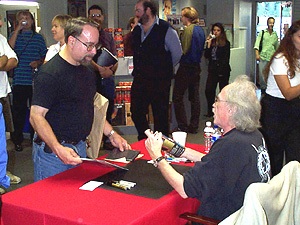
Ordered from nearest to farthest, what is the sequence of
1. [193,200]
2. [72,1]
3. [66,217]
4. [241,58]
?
[66,217], [193,200], [72,1], [241,58]

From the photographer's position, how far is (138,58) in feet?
14.8

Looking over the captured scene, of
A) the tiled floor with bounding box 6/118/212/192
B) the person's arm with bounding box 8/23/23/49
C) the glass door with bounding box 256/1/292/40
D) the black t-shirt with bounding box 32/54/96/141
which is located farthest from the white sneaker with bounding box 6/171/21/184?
the glass door with bounding box 256/1/292/40

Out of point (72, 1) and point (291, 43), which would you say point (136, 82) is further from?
point (72, 1)

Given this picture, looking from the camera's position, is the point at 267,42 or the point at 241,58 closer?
the point at 267,42

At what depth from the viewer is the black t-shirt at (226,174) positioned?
190cm

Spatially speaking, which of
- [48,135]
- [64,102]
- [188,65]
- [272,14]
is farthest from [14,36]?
[272,14]

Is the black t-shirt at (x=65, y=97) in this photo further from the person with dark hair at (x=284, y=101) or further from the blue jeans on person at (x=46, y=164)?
the person with dark hair at (x=284, y=101)

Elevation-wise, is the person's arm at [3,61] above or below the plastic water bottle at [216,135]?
above

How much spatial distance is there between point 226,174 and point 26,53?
380cm

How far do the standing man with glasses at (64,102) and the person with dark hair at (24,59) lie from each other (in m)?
2.88

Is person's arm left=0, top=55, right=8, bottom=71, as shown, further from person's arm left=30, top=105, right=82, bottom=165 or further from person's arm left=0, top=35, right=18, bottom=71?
person's arm left=30, top=105, right=82, bottom=165

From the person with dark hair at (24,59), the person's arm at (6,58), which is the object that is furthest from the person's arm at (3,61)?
the person with dark hair at (24,59)

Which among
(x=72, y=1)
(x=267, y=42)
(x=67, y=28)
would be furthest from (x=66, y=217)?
(x=267, y=42)

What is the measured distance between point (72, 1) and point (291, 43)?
4.48m
